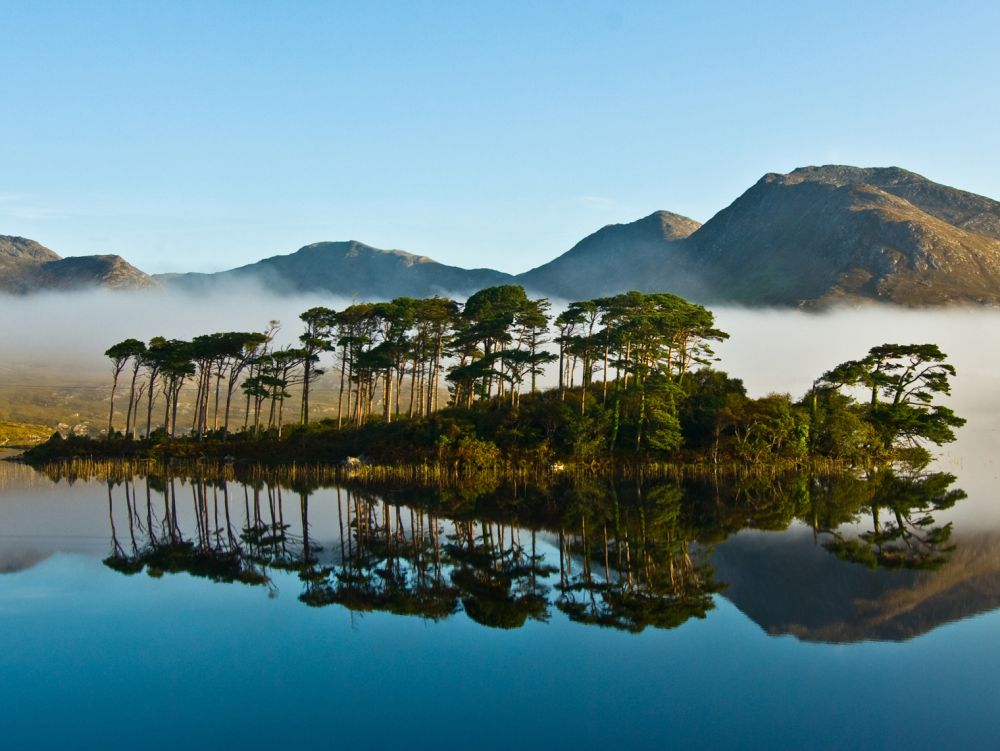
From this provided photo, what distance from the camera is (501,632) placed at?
703 inches

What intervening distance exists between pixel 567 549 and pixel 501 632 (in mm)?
9465

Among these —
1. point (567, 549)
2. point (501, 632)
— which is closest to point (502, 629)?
point (501, 632)

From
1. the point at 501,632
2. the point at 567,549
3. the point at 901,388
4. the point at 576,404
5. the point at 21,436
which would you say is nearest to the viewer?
the point at 501,632

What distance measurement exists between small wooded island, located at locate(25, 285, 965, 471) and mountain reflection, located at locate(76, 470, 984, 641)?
12865 mm

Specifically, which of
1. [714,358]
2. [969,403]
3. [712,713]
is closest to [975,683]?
[712,713]

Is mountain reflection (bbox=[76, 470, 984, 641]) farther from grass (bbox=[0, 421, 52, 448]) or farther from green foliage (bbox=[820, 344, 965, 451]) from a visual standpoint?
grass (bbox=[0, 421, 52, 448])

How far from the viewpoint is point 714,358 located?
219 feet

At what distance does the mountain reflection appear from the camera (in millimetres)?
20000

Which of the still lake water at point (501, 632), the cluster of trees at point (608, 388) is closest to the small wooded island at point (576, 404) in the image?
the cluster of trees at point (608, 388)

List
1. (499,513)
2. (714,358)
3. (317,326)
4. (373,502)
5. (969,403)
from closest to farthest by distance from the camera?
(499,513), (373,502), (714,358), (317,326), (969,403)

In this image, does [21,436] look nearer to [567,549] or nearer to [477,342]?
[477,342]

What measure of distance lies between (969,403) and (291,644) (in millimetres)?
190965

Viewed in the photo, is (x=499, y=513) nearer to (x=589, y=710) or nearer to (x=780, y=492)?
(x=780, y=492)

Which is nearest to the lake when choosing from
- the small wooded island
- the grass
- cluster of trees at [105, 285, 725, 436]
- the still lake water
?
the still lake water
